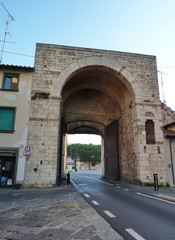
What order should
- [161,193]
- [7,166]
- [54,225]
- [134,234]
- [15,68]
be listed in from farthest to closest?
[15,68] < [7,166] < [161,193] < [54,225] < [134,234]

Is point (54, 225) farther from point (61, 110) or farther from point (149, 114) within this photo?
point (149, 114)

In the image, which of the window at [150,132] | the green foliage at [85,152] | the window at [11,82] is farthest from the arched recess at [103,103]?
the green foliage at [85,152]

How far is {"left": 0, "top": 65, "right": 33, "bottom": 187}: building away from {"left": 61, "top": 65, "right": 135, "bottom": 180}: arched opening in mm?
3491

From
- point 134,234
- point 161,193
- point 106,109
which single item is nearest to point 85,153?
point 106,109

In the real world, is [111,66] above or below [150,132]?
above

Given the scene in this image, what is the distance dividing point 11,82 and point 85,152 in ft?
162

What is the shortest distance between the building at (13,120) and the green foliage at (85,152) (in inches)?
1929

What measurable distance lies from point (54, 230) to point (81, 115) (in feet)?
53.8

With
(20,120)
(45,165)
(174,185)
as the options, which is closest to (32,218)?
(45,165)

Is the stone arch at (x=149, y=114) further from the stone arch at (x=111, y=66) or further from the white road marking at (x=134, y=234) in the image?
the white road marking at (x=134, y=234)

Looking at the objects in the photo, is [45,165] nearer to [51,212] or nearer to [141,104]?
[51,212]

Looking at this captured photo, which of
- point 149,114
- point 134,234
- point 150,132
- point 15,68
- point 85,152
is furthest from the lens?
point 85,152

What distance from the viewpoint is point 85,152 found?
59.9 metres

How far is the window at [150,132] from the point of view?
521 inches
